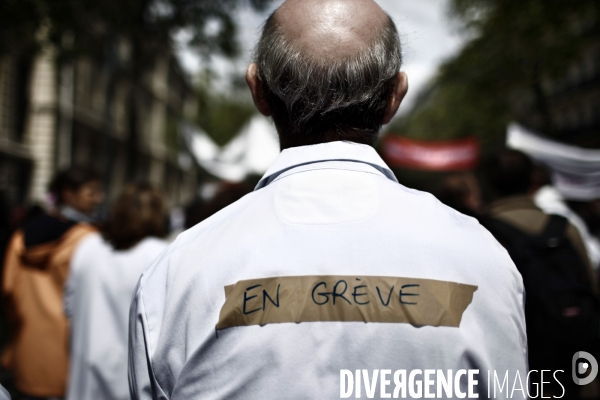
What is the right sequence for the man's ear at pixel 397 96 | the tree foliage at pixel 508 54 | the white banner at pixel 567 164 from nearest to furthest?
1. the man's ear at pixel 397 96
2. the white banner at pixel 567 164
3. the tree foliage at pixel 508 54

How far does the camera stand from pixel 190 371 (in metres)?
1.21

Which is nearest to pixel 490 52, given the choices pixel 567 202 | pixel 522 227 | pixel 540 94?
pixel 540 94

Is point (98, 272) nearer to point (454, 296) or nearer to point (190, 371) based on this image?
point (190, 371)

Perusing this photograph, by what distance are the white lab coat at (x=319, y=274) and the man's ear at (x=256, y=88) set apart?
0.76 ft

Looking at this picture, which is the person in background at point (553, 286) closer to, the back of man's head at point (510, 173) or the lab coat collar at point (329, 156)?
the back of man's head at point (510, 173)

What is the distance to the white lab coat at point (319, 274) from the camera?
45.4 inches

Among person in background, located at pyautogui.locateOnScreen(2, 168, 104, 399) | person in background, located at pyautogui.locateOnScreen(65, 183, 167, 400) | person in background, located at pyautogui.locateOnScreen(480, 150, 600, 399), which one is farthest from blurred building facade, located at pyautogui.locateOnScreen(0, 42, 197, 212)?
person in background, located at pyautogui.locateOnScreen(480, 150, 600, 399)

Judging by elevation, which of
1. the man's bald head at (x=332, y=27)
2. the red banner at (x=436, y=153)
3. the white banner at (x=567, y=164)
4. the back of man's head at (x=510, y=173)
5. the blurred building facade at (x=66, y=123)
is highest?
the blurred building facade at (x=66, y=123)

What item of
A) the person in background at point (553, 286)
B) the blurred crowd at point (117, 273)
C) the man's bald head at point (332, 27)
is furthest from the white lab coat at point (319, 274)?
the person in background at point (553, 286)

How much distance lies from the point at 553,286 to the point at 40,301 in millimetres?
3073

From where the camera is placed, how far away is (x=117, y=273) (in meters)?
3.82

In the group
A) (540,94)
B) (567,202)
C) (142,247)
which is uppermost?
(540,94)

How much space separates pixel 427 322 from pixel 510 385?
0.19 m

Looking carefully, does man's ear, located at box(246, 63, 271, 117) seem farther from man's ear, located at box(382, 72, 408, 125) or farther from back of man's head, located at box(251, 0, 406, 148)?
man's ear, located at box(382, 72, 408, 125)
